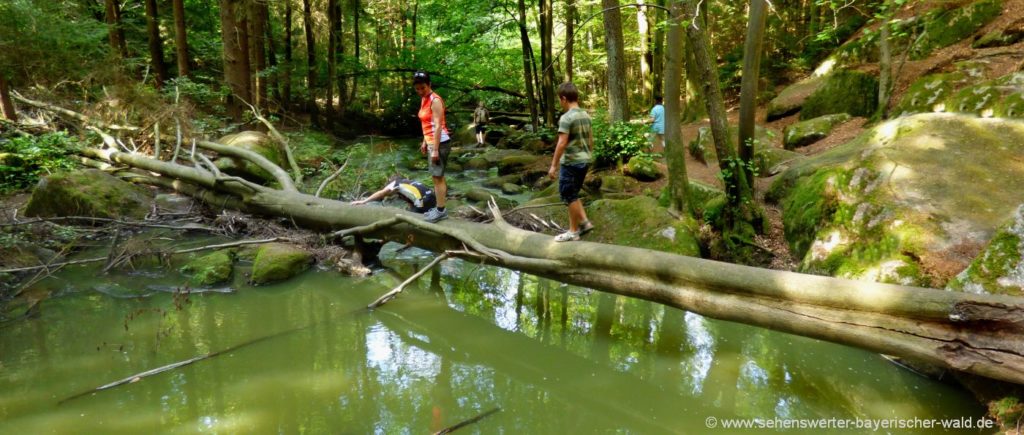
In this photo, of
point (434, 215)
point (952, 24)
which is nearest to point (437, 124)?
point (434, 215)

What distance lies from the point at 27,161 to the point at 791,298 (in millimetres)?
12715

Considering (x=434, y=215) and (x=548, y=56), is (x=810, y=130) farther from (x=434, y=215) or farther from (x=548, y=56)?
(x=548, y=56)

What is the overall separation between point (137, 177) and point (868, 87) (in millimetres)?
14752

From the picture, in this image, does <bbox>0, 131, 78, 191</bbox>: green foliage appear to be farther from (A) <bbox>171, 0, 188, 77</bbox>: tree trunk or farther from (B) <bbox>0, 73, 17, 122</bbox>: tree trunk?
(A) <bbox>171, 0, 188, 77</bbox>: tree trunk

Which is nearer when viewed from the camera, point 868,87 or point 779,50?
point 868,87

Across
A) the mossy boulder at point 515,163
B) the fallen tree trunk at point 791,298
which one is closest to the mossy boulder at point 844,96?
the mossy boulder at point 515,163

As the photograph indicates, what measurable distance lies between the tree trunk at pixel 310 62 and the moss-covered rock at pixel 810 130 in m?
15.1

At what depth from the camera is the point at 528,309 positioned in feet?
21.4

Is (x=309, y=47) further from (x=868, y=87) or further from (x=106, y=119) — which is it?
(x=868, y=87)

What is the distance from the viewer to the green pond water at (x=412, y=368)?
4074 millimetres

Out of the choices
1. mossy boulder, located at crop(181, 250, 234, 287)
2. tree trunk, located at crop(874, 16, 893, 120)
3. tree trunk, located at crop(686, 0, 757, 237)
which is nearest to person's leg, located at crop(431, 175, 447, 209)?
mossy boulder, located at crop(181, 250, 234, 287)

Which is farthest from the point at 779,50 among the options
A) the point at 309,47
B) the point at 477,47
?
the point at 309,47

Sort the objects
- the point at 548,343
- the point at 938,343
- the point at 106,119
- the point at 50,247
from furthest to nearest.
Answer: the point at 106,119 → the point at 50,247 → the point at 548,343 → the point at 938,343

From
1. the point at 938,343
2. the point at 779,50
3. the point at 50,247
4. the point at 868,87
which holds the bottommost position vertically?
the point at 938,343
